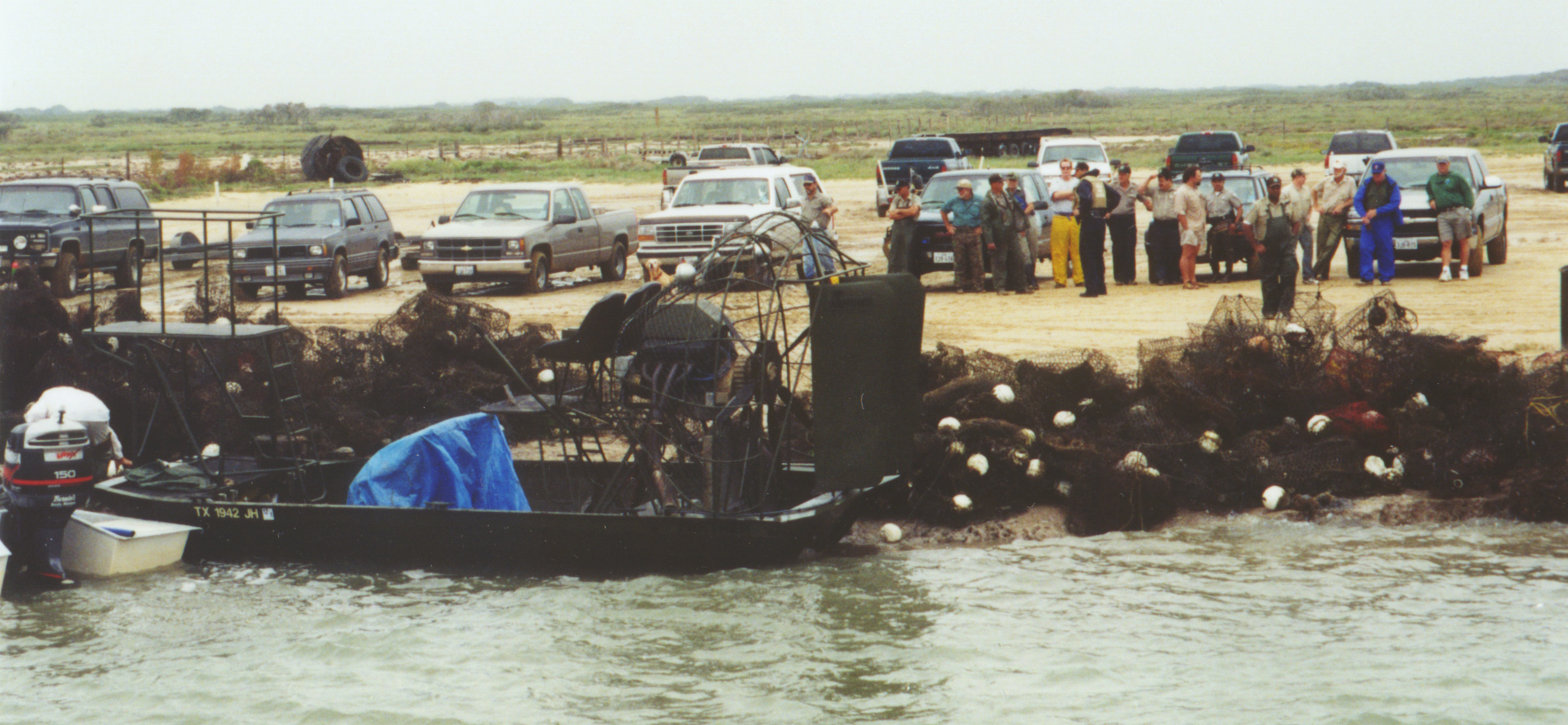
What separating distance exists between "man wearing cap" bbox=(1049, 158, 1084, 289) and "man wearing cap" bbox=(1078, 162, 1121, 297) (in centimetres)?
38

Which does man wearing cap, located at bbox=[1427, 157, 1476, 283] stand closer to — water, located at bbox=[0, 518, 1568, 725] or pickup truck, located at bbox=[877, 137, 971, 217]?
water, located at bbox=[0, 518, 1568, 725]

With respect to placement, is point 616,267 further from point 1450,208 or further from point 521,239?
point 1450,208

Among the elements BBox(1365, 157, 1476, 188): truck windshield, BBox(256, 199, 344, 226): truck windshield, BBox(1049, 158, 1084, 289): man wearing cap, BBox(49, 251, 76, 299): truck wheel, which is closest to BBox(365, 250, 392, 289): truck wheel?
BBox(256, 199, 344, 226): truck windshield

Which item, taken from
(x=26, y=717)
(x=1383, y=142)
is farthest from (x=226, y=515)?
(x=1383, y=142)

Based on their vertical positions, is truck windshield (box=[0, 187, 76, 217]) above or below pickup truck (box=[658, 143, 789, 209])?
below

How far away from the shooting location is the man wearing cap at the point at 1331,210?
18.3 m

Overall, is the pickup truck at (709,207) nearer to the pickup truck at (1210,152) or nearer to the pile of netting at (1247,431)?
the pile of netting at (1247,431)

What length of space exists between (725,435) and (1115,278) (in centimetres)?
1209

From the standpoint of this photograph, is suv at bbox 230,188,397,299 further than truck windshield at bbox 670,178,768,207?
No

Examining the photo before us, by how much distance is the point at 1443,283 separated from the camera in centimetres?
1861

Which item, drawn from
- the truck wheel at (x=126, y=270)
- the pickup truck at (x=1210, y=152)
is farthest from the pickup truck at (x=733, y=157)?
the truck wheel at (x=126, y=270)

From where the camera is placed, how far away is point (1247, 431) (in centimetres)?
1083

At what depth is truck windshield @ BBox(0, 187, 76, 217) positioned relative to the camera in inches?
876

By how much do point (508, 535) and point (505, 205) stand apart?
544 inches
